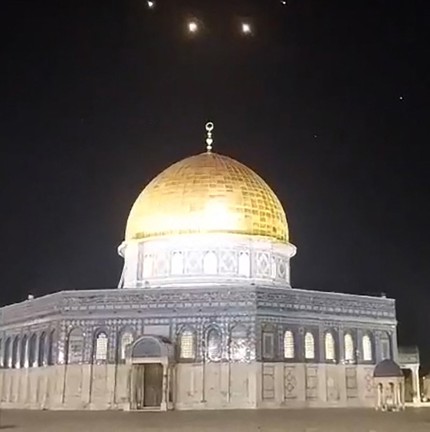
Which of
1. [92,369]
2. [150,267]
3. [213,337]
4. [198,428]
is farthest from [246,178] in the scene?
[198,428]

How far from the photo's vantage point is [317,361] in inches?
1303

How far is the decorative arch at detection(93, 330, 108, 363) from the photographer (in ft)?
106

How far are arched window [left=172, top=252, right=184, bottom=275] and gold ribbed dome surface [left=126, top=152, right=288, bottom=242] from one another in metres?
1.07

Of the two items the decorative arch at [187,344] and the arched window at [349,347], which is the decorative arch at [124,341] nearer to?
the decorative arch at [187,344]

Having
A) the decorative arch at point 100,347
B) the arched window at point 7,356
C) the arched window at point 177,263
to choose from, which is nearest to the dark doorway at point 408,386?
the arched window at point 177,263

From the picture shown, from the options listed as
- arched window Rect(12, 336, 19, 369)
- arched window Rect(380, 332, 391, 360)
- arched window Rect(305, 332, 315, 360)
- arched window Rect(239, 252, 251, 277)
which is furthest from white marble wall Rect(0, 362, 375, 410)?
arched window Rect(239, 252, 251, 277)

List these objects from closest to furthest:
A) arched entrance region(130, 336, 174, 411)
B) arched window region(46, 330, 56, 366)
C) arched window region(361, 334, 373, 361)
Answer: arched entrance region(130, 336, 174, 411), arched window region(46, 330, 56, 366), arched window region(361, 334, 373, 361)

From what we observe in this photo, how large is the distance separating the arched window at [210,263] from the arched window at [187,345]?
4.07m

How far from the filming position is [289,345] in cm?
3262

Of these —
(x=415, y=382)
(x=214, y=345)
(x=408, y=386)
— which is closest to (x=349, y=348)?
(x=214, y=345)

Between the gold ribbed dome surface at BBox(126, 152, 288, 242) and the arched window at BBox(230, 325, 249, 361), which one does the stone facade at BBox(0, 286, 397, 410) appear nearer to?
the arched window at BBox(230, 325, 249, 361)

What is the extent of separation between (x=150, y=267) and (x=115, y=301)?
12.7ft

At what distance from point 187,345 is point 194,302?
1.81 metres

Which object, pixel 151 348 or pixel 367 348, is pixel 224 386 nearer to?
pixel 151 348
